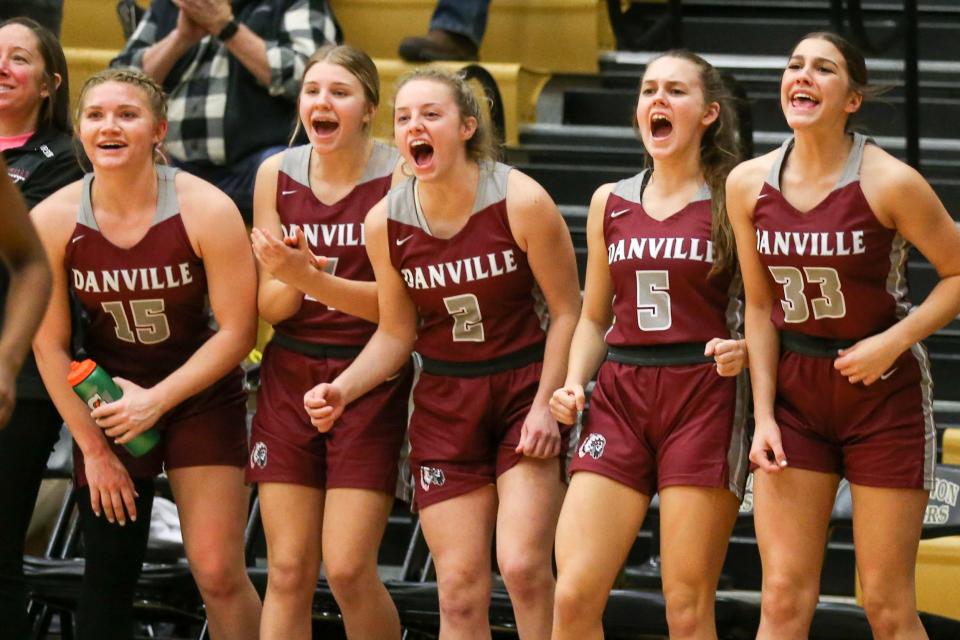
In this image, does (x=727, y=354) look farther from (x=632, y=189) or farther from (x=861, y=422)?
(x=632, y=189)

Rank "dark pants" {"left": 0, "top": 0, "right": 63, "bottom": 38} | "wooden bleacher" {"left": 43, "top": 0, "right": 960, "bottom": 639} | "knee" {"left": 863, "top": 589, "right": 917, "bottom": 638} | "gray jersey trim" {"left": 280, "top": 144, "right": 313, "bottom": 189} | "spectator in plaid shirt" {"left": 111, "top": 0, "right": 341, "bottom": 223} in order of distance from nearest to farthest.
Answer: "knee" {"left": 863, "top": 589, "right": 917, "bottom": 638} → "gray jersey trim" {"left": 280, "top": 144, "right": 313, "bottom": 189} → "dark pants" {"left": 0, "top": 0, "right": 63, "bottom": 38} → "spectator in plaid shirt" {"left": 111, "top": 0, "right": 341, "bottom": 223} → "wooden bleacher" {"left": 43, "top": 0, "right": 960, "bottom": 639}

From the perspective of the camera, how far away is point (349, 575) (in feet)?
14.0

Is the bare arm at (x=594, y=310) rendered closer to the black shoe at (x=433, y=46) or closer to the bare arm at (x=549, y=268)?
the bare arm at (x=549, y=268)

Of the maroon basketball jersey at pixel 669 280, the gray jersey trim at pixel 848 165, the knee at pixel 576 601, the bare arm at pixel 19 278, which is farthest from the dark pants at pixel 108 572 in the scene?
the gray jersey trim at pixel 848 165

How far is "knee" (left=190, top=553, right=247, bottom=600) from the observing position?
4.37m

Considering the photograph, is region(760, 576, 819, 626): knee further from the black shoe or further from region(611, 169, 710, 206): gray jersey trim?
the black shoe

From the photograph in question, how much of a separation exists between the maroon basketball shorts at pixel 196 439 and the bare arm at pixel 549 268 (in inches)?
33.3

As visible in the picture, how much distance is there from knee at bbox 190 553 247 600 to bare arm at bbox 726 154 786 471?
1426 millimetres

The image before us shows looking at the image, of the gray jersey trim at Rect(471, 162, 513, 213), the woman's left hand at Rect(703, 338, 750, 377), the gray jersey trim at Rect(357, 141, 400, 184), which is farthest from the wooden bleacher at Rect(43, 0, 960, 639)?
the woman's left hand at Rect(703, 338, 750, 377)

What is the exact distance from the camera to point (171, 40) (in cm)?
604

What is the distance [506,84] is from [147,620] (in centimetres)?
252

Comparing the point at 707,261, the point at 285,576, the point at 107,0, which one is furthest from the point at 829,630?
the point at 107,0

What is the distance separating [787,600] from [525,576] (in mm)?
636

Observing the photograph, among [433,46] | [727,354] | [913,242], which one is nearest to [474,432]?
[727,354]
